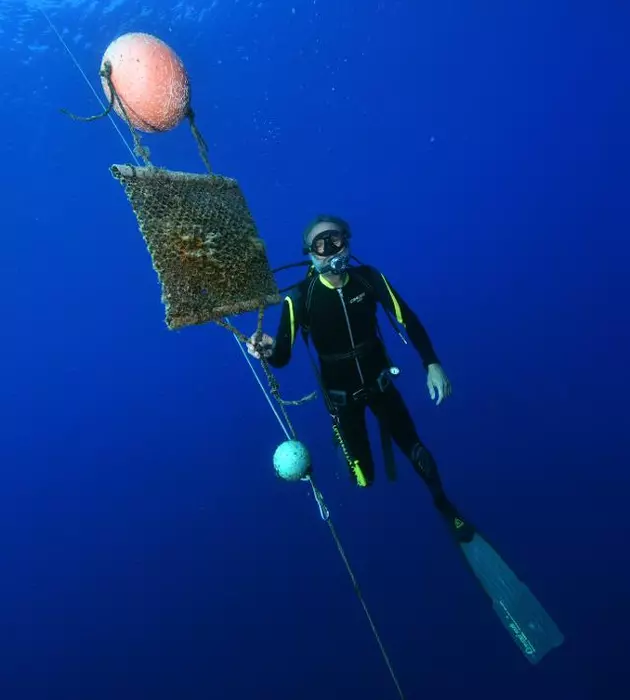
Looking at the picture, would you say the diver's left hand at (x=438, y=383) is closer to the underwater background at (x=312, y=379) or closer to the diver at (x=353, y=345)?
the diver at (x=353, y=345)

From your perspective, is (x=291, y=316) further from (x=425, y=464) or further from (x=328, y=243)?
(x=425, y=464)

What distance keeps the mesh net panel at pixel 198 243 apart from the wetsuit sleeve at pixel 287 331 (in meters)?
0.96

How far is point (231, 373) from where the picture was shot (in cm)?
1806

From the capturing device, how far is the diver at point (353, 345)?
3.55 metres

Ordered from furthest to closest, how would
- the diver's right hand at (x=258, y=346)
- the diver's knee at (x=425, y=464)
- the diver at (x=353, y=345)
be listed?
the diver's knee at (x=425, y=464) < the diver at (x=353, y=345) < the diver's right hand at (x=258, y=346)

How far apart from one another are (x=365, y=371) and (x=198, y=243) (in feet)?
7.06

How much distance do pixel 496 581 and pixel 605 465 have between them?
Result: 442 inches

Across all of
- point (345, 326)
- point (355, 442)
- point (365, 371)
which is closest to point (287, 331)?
point (345, 326)

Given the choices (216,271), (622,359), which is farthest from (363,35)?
(216,271)

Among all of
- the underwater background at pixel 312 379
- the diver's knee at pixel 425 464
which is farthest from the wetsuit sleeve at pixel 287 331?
the underwater background at pixel 312 379

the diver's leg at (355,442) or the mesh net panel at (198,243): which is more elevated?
the mesh net panel at (198,243)

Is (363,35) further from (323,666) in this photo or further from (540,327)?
(323,666)

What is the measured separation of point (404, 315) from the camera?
3.77 metres

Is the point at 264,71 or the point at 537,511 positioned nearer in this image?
the point at 537,511
